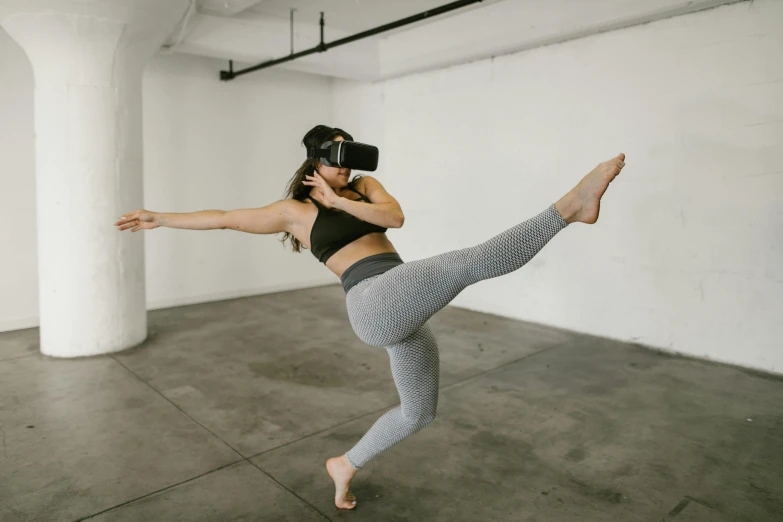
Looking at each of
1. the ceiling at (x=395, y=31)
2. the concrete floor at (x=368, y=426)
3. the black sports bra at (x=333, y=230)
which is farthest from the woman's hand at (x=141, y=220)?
the ceiling at (x=395, y=31)

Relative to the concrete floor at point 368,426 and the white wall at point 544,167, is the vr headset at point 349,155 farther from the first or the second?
the white wall at point 544,167

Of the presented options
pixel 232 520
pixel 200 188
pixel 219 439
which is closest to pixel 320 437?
pixel 219 439

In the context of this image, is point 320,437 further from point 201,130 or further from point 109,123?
point 201,130

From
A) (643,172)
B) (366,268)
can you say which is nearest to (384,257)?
(366,268)

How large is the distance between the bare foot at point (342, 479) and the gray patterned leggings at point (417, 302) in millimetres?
38

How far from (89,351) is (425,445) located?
275 centimetres

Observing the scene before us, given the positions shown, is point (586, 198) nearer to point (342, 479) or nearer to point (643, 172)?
point (342, 479)

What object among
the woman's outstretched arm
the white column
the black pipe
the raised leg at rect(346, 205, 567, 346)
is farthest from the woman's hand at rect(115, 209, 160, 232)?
the black pipe

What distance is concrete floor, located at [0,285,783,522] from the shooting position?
2.15 meters

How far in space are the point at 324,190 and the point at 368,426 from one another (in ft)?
4.87

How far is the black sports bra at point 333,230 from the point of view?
2.00 metres

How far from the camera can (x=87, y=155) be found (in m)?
3.81

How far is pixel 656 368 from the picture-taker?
3.86 m

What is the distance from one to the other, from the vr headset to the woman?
9 cm
